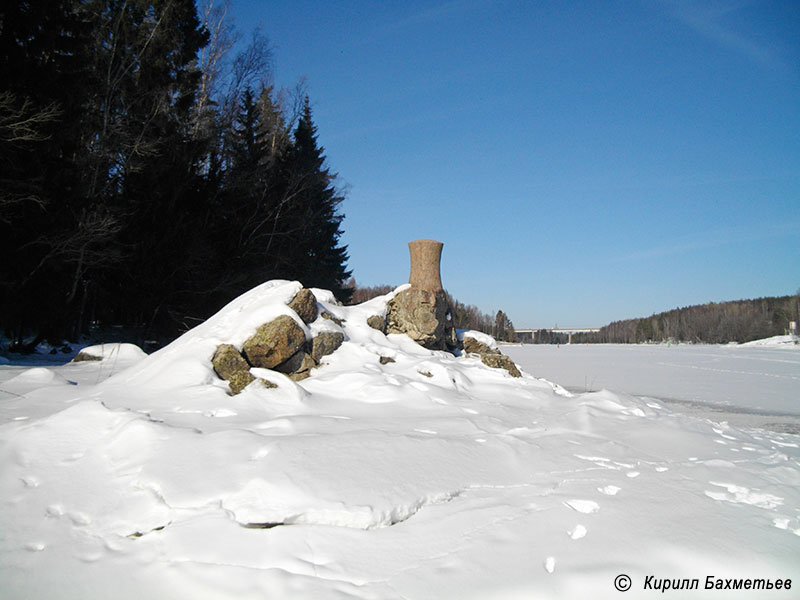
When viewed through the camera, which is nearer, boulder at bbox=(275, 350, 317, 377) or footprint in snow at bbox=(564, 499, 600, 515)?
footprint in snow at bbox=(564, 499, 600, 515)

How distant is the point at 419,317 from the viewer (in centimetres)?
802

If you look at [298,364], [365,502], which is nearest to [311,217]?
[298,364]

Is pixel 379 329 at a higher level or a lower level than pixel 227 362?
higher

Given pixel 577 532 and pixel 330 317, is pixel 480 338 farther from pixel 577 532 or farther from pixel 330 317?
pixel 577 532

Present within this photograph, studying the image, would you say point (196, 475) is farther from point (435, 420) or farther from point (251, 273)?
point (251, 273)

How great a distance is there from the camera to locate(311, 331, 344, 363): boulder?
19.4 feet

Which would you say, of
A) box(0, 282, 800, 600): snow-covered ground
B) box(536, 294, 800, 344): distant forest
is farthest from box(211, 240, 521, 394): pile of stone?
box(536, 294, 800, 344): distant forest

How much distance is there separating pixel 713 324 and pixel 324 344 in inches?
3252

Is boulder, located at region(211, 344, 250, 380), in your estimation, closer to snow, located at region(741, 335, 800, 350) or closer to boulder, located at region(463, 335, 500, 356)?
boulder, located at region(463, 335, 500, 356)

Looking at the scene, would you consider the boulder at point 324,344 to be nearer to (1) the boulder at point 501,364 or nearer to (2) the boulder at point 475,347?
(1) the boulder at point 501,364

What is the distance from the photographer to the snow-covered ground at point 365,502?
6.02ft

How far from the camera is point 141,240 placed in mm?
12938

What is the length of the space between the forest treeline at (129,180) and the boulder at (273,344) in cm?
650

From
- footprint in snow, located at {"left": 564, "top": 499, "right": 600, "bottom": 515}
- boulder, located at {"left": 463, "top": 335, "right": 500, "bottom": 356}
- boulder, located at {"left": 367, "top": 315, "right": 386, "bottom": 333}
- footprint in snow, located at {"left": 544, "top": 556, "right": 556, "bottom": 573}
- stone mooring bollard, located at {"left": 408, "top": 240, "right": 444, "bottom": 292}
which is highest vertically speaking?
stone mooring bollard, located at {"left": 408, "top": 240, "right": 444, "bottom": 292}
